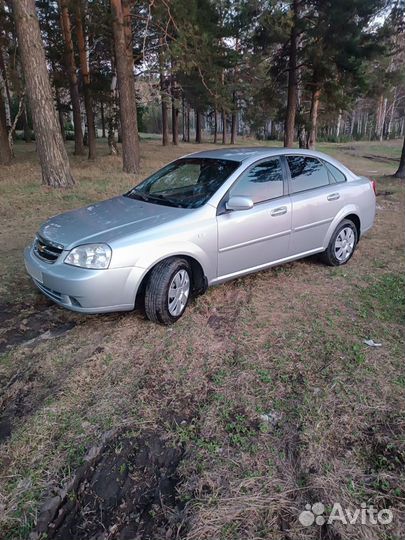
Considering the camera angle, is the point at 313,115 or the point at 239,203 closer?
the point at 239,203

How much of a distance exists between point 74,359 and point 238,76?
22.3 metres

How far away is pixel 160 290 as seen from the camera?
11.3 feet

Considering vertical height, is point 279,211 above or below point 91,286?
above

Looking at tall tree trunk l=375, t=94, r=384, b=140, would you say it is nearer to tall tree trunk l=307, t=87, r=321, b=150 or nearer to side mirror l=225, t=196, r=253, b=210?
tall tree trunk l=307, t=87, r=321, b=150

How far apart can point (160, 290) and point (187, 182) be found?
150 centimetres

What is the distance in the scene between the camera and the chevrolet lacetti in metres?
3.32

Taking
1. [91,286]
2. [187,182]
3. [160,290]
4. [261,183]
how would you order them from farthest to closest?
[187,182], [261,183], [160,290], [91,286]

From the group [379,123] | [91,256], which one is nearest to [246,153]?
[91,256]

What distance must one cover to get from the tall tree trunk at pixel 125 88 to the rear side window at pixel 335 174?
27.3 feet

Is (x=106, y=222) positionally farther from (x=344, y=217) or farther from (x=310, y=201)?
(x=344, y=217)

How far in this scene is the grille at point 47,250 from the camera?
347cm

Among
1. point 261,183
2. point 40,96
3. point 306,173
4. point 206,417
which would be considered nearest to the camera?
point 206,417

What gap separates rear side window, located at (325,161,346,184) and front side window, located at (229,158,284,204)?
3.02 feet

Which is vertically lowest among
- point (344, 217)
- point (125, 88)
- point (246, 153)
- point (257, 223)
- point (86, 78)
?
point (344, 217)
